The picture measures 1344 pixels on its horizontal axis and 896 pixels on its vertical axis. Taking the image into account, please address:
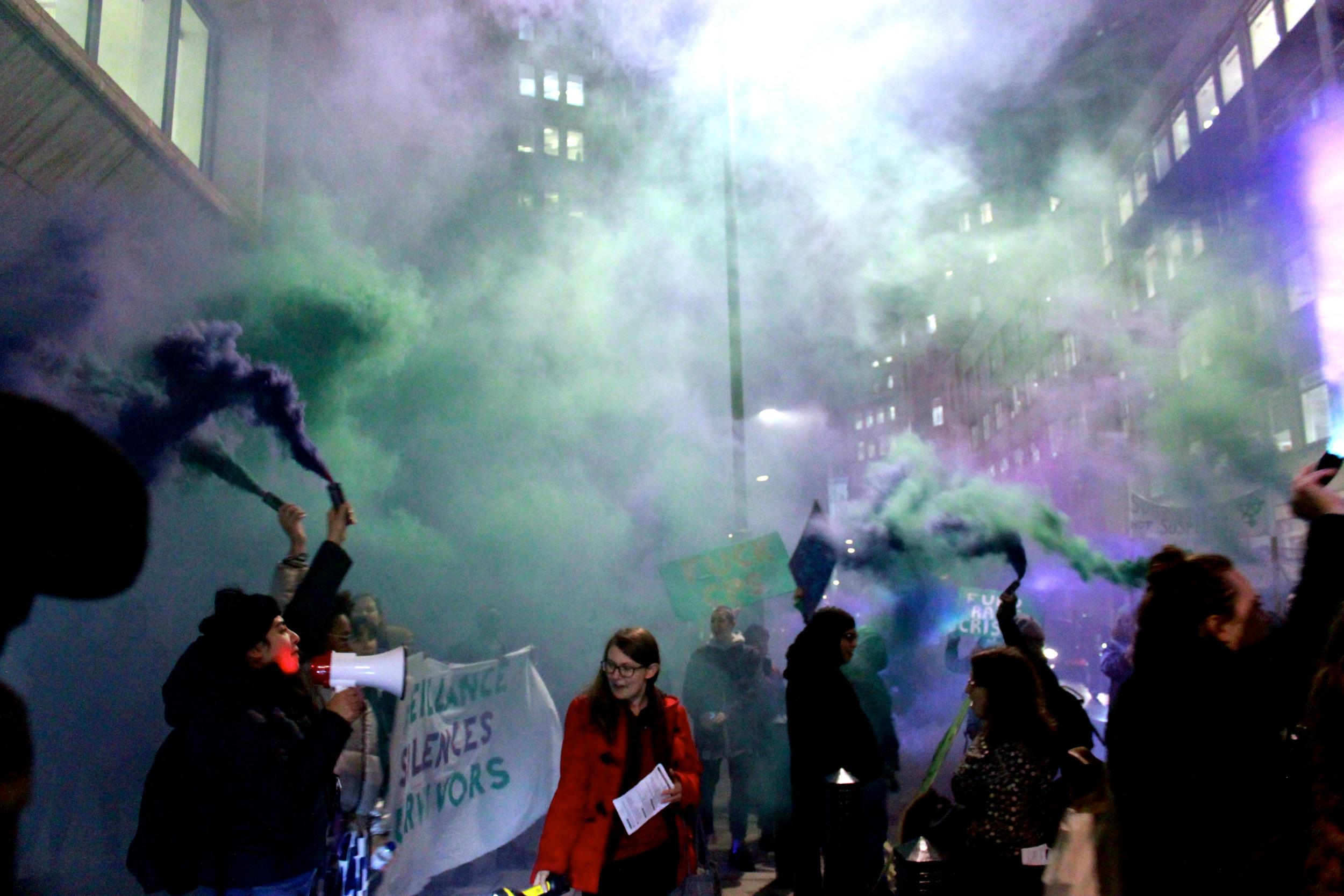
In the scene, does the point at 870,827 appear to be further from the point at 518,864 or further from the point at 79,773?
the point at 79,773

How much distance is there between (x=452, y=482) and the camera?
812 centimetres

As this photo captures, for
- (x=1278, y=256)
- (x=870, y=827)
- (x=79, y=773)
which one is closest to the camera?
(x=79, y=773)

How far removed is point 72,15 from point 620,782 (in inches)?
182

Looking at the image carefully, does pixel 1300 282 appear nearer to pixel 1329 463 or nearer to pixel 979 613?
pixel 979 613

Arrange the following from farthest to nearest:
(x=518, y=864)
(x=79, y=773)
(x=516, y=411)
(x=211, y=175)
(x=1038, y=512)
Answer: (x=1038, y=512)
(x=516, y=411)
(x=211, y=175)
(x=518, y=864)
(x=79, y=773)

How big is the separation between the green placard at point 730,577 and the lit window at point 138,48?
4.20 meters

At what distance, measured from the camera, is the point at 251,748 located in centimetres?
234

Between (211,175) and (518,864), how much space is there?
4747 millimetres

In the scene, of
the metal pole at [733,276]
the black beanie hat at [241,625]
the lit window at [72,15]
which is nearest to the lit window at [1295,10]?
the metal pole at [733,276]

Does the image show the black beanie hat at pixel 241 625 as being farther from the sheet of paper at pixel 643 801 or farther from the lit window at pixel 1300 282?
the lit window at pixel 1300 282

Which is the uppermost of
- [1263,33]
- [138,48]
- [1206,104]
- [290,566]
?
[1263,33]

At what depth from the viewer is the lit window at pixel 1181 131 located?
1942cm

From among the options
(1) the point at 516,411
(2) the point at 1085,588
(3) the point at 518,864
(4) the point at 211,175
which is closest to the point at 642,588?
(1) the point at 516,411

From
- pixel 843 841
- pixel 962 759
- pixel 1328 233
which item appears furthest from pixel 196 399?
pixel 1328 233
